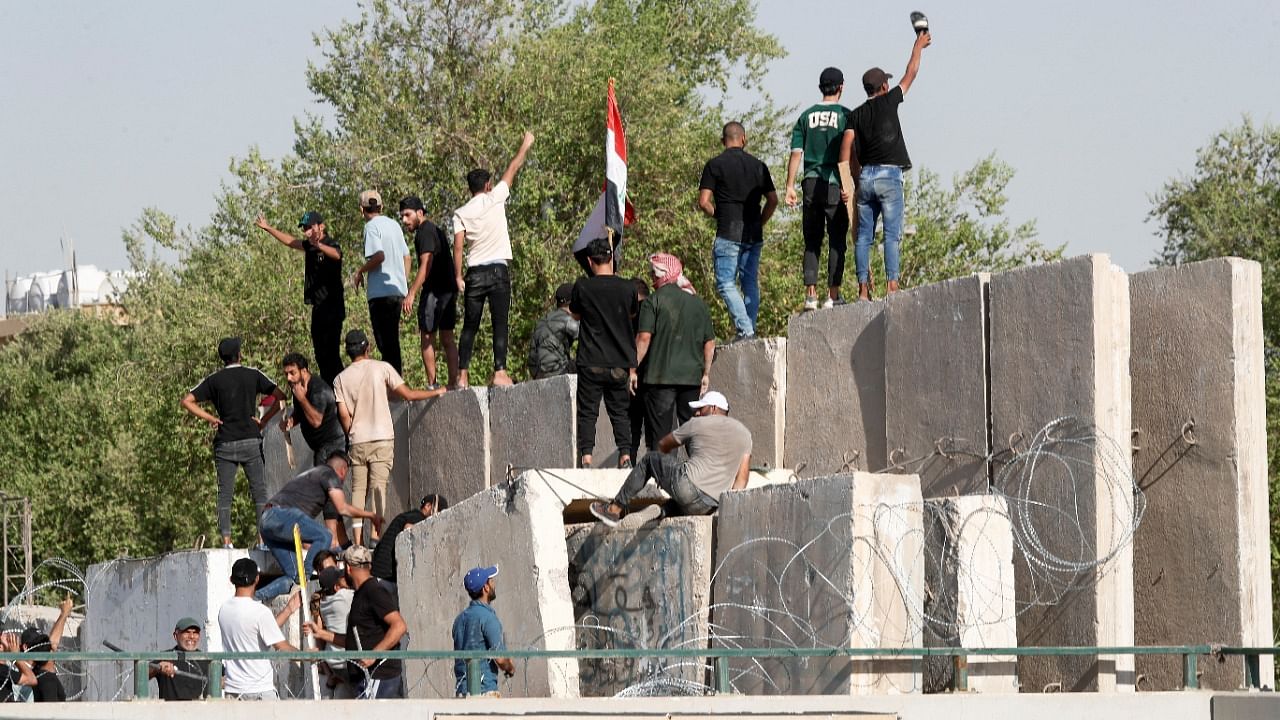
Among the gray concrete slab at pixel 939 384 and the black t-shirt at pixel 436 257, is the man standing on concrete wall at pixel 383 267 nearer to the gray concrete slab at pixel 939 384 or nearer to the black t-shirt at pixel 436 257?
the black t-shirt at pixel 436 257

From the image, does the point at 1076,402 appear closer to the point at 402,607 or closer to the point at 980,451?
the point at 980,451

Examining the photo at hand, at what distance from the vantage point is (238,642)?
35.8ft

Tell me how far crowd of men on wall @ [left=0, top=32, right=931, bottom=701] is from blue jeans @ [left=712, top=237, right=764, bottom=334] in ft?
0.08

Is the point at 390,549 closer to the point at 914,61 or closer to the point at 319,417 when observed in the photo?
the point at 319,417

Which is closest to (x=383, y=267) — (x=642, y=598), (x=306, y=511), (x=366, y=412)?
(x=366, y=412)

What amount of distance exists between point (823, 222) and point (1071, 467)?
11.5 ft

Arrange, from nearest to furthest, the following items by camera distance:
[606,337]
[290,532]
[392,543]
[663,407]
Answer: [663,407] → [606,337] → [392,543] → [290,532]

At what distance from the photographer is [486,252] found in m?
14.4

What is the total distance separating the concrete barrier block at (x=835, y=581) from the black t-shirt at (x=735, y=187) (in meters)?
3.57

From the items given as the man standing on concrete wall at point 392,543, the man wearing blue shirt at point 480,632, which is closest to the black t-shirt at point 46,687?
the man standing on concrete wall at point 392,543

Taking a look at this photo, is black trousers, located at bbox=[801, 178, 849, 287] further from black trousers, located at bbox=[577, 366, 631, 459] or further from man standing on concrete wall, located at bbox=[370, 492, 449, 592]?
man standing on concrete wall, located at bbox=[370, 492, 449, 592]

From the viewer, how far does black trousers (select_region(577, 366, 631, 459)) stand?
12.6m

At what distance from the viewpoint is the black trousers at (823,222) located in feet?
43.3

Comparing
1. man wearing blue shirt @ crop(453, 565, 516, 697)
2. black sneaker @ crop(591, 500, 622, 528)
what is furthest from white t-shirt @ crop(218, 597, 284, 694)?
black sneaker @ crop(591, 500, 622, 528)
